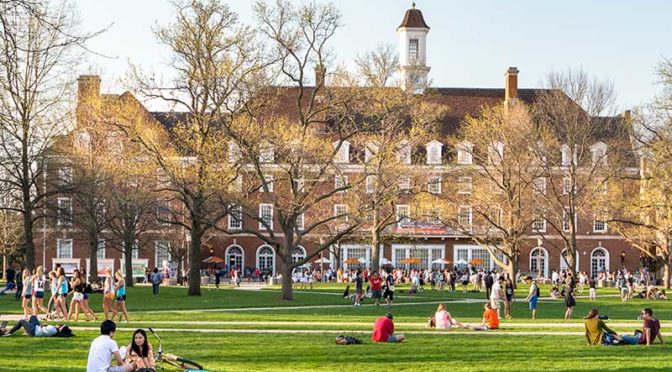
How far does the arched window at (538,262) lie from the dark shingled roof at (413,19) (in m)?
22.1

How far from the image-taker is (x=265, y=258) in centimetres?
8131

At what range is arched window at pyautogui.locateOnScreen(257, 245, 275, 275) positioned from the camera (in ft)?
266

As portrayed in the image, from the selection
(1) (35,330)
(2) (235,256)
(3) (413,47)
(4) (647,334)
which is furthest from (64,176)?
(3) (413,47)

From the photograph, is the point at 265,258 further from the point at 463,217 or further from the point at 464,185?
the point at 464,185

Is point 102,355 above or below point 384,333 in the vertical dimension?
above

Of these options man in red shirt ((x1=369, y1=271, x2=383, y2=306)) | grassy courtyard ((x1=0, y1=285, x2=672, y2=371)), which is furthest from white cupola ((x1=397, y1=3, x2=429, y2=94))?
grassy courtyard ((x1=0, y1=285, x2=672, y2=371))

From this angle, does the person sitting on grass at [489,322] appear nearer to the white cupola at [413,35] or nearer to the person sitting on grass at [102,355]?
the person sitting on grass at [102,355]

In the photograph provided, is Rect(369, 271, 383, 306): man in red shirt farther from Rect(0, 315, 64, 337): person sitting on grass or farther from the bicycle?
the bicycle

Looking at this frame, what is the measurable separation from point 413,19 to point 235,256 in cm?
2595

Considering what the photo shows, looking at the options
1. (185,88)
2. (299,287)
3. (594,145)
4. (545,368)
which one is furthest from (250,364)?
(594,145)

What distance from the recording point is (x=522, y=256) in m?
80.6

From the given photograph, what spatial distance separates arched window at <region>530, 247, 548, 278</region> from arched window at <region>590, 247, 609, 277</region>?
3.66 m

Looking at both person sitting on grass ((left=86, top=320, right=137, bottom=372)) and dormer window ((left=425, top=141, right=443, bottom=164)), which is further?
dormer window ((left=425, top=141, right=443, bottom=164))

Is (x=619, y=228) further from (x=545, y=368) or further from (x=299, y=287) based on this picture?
(x=545, y=368)
